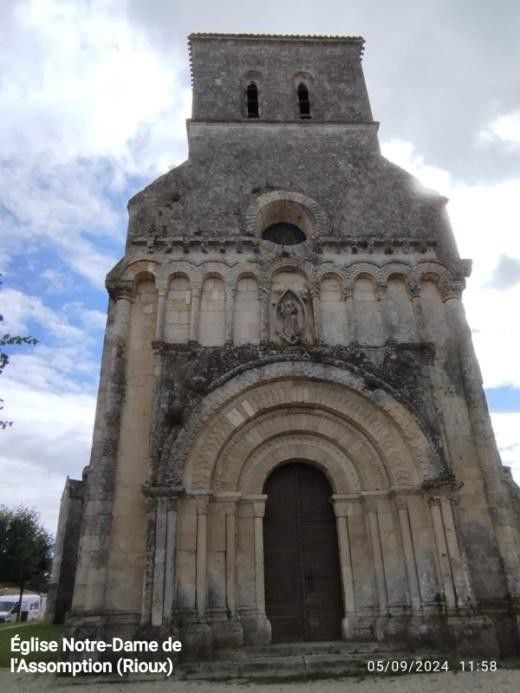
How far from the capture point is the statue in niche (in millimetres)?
12062

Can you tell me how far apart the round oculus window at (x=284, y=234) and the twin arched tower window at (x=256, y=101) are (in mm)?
4603

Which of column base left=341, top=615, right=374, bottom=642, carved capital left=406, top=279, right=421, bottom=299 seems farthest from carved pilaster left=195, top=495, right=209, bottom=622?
carved capital left=406, top=279, right=421, bottom=299

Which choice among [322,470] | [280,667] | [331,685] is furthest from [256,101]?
[331,685]

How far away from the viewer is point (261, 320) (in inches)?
484

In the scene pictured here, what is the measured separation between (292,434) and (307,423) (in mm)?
403

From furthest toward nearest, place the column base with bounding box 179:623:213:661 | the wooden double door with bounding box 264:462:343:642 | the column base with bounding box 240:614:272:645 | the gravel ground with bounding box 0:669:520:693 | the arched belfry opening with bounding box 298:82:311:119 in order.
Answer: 1. the arched belfry opening with bounding box 298:82:311:119
2. the wooden double door with bounding box 264:462:343:642
3. the column base with bounding box 240:614:272:645
4. the column base with bounding box 179:623:213:661
5. the gravel ground with bounding box 0:669:520:693

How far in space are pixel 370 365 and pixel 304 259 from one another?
3.20 meters

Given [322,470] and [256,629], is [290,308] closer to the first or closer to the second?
[322,470]

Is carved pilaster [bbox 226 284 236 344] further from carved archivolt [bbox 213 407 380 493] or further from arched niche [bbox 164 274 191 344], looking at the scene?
carved archivolt [bbox 213 407 380 493]

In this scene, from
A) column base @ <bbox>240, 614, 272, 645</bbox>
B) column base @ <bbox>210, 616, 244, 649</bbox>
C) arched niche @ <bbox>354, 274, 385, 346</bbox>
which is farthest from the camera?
arched niche @ <bbox>354, 274, 385, 346</bbox>

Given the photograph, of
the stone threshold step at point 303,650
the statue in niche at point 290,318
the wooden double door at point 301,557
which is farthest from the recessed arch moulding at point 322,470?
the statue in niche at point 290,318

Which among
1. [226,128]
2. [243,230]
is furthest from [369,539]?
[226,128]

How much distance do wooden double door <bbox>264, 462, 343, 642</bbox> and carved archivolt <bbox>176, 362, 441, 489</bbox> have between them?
1.01m

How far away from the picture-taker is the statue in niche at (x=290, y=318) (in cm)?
1206
